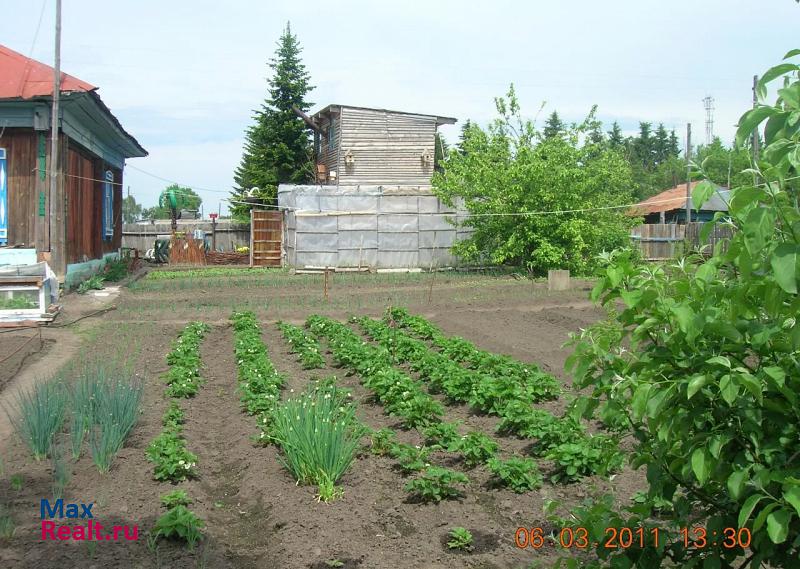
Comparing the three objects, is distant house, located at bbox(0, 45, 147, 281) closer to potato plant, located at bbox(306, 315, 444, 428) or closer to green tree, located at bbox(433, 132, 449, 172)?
potato plant, located at bbox(306, 315, 444, 428)

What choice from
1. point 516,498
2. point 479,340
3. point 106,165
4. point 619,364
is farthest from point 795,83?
point 106,165

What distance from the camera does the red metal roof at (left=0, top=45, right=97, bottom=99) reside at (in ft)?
48.3

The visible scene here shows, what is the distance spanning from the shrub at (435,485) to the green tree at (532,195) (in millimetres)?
17326

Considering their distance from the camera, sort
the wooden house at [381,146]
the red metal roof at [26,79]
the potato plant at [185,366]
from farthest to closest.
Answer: the wooden house at [381,146] < the red metal roof at [26,79] < the potato plant at [185,366]

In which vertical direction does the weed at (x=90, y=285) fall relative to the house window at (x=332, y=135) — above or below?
below

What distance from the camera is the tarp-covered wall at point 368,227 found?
1056 inches

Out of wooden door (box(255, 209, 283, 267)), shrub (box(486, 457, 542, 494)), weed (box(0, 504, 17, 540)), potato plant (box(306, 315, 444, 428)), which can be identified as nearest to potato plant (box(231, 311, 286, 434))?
potato plant (box(306, 315, 444, 428))

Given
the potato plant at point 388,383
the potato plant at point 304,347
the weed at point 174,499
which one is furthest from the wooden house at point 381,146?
the weed at point 174,499

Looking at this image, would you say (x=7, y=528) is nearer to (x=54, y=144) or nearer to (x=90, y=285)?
(x=54, y=144)

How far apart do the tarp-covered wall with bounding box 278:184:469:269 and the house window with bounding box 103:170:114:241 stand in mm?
6270

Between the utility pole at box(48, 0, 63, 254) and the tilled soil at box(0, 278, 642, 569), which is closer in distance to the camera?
the tilled soil at box(0, 278, 642, 569)

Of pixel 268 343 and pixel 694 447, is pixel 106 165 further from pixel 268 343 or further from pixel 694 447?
pixel 694 447

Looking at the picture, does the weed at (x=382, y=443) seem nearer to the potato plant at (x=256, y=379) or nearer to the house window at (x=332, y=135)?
the potato plant at (x=256, y=379)

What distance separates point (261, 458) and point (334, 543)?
1937mm
